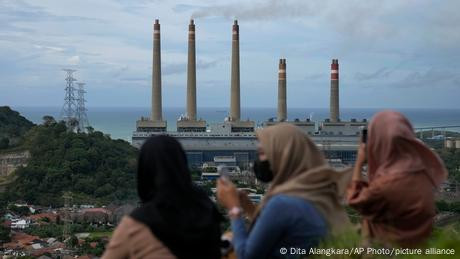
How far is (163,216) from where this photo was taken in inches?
66.4

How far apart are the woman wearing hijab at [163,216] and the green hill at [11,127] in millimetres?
26966

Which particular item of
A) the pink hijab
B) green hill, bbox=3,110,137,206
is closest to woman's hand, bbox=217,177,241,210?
the pink hijab

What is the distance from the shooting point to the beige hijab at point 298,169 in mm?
1960

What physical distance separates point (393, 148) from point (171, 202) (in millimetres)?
805

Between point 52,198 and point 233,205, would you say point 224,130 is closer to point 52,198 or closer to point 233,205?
point 52,198

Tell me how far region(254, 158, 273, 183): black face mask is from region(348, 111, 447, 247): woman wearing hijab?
13.4 inches

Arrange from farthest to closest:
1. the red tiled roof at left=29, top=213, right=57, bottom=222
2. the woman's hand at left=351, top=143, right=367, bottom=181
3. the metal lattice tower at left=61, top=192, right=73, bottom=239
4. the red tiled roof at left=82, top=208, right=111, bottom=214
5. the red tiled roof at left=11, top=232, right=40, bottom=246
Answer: the red tiled roof at left=29, top=213, right=57, bottom=222 → the red tiled roof at left=82, top=208, right=111, bottom=214 → the metal lattice tower at left=61, top=192, right=73, bottom=239 → the red tiled roof at left=11, top=232, right=40, bottom=246 → the woman's hand at left=351, top=143, right=367, bottom=181

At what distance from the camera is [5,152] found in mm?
26703

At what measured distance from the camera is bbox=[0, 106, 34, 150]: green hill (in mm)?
28239

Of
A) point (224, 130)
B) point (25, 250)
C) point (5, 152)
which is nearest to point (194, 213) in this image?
point (25, 250)

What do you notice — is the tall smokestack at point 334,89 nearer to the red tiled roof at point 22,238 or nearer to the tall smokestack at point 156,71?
the tall smokestack at point 156,71

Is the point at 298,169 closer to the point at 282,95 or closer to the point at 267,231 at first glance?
the point at 267,231

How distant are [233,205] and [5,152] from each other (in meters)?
26.2

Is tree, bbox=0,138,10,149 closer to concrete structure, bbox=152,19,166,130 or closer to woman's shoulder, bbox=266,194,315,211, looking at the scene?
concrete structure, bbox=152,19,166,130
